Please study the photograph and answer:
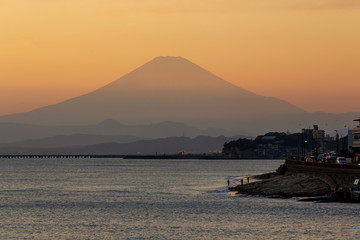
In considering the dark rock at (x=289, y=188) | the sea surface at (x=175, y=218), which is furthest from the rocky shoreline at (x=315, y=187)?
the sea surface at (x=175, y=218)

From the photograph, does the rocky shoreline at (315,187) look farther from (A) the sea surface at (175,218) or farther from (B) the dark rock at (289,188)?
(A) the sea surface at (175,218)

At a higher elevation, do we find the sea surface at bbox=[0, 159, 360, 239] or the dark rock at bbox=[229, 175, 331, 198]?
the dark rock at bbox=[229, 175, 331, 198]

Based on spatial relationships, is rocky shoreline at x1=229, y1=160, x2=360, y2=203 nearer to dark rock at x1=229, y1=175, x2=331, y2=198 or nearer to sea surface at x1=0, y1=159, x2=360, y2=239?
dark rock at x1=229, y1=175, x2=331, y2=198

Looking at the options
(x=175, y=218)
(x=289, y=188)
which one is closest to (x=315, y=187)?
(x=289, y=188)

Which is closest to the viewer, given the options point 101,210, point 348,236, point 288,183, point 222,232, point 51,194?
point 348,236

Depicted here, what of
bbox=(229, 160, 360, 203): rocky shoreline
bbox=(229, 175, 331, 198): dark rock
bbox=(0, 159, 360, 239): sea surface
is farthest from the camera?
bbox=(229, 175, 331, 198): dark rock

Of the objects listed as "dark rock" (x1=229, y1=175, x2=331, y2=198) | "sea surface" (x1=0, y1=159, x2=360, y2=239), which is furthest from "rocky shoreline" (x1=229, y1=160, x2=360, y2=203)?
"sea surface" (x1=0, y1=159, x2=360, y2=239)

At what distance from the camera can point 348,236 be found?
67.0m

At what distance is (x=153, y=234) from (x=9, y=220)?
21445 millimetres

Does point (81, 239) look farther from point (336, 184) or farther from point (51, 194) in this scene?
point (51, 194)

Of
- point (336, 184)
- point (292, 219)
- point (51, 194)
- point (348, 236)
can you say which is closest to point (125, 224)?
point (292, 219)

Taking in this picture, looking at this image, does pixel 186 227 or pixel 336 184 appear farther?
pixel 336 184

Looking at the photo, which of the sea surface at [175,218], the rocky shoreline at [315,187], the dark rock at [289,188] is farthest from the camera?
the dark rock at [289,188]

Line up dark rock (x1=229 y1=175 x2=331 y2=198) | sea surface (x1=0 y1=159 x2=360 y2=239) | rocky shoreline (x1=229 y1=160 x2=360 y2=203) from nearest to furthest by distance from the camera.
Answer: sea surface (x1=0 y1=159 x2=360 y2=239) → rocky shoreline (x1=229 y1=160 x2=360 y2=203) → dark rock (x1=229 y1=175 x2=331 y2=198)
